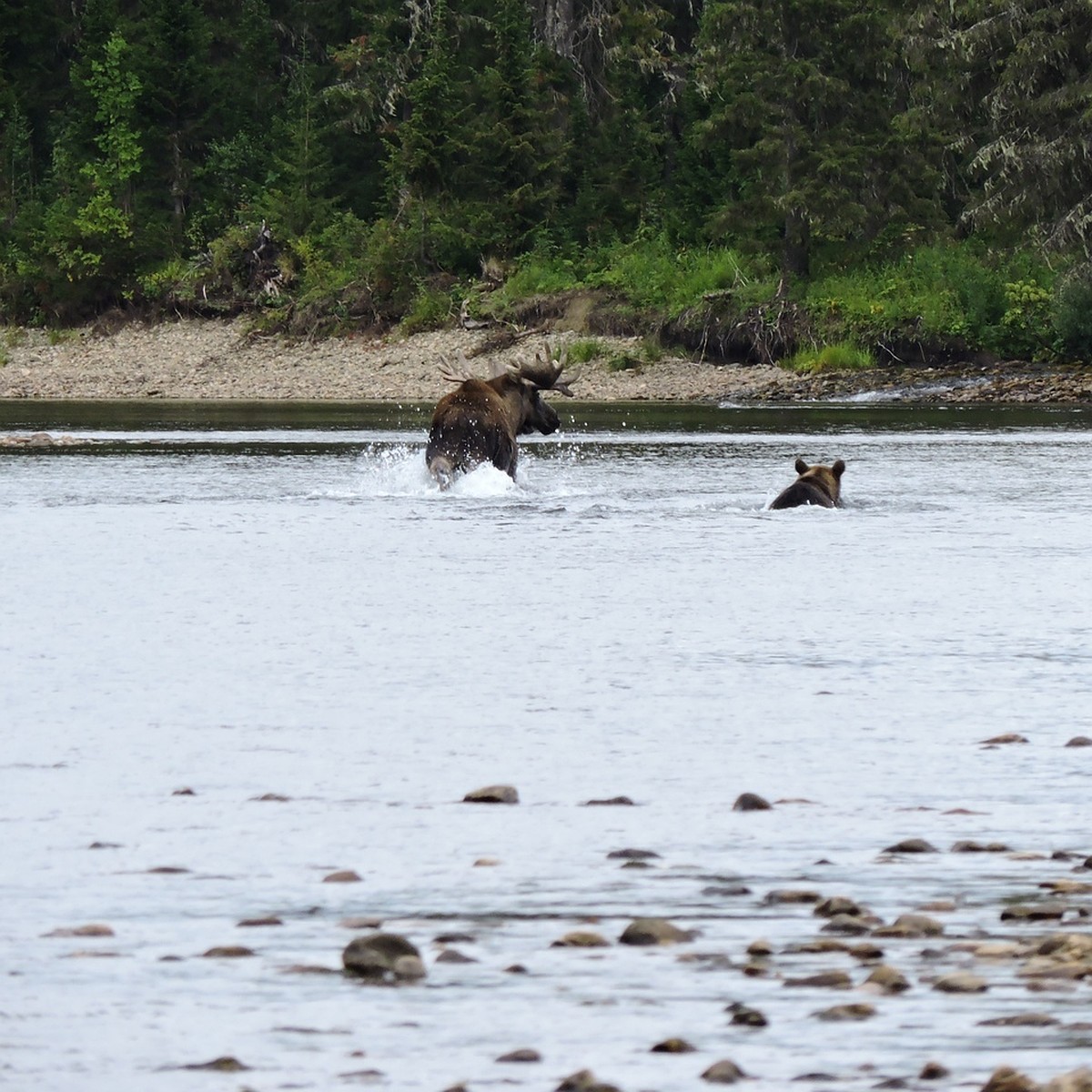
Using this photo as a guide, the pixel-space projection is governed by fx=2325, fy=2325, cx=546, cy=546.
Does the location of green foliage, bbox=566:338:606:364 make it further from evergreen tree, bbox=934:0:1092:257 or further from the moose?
the moose

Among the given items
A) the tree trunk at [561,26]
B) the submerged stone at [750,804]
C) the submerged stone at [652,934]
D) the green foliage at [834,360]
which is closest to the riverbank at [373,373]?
the green foliage at [834,360]

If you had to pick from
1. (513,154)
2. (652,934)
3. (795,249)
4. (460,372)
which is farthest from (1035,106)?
(652,934)

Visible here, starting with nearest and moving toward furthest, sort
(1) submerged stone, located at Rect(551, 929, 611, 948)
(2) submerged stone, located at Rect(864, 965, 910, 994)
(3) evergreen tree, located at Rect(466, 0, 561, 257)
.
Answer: (2) submerged stone, located at Rect(864, 965, 910, 994), (1) submerged stone, located at Rect(551, 929, 611, 948), (3) evergreen tree, located at Rect(466, 0, 561, 257)

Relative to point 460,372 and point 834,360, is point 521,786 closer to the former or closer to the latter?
point 460,372

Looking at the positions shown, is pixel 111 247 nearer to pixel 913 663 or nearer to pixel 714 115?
pixel 714 115

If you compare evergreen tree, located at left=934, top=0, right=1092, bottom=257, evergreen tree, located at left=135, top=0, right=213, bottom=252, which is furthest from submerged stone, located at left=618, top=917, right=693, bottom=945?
evergreen tree, located at left=135, top=0, right=213, bottom=252

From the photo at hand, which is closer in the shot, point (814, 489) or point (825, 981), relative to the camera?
point (825, 981)

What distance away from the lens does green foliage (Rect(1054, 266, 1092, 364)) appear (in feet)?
154

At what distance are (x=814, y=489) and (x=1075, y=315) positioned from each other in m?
29.7

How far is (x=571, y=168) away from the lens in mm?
59125

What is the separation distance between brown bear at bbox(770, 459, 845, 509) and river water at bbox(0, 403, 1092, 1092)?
4.75ft

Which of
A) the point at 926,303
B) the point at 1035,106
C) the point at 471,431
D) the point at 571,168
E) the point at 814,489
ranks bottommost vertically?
the point at 814,489

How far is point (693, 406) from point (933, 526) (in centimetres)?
2688

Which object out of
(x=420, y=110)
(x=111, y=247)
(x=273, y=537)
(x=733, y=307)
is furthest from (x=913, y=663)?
(x=111, y=247)
